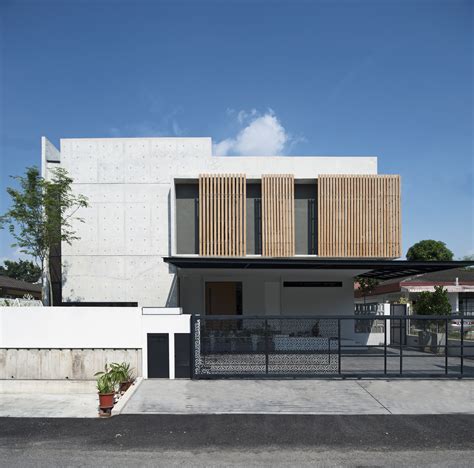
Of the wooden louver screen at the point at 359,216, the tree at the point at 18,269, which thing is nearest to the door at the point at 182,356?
the wooden louver screen at the point at 359,216

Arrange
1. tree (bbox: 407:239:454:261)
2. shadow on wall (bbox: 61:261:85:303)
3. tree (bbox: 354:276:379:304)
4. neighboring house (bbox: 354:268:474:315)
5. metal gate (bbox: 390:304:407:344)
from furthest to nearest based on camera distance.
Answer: tree (bbox: 407:239:454:261), tree (bbox: 354:276:379:304), neighboring house (bbox: 354:268:474:315), shadow on wall (bbox: 61:261:85:303), metal gate (bbox: 390:304:407:344)

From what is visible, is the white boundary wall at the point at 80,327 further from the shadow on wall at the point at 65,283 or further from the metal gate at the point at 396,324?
the metal gate at the point at 396,324

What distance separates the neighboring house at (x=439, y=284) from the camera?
3934cm

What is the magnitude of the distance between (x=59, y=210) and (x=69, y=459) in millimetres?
14828

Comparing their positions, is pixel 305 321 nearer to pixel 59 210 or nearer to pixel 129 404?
pixel 129 404

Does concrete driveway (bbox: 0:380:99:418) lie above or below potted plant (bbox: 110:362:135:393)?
below

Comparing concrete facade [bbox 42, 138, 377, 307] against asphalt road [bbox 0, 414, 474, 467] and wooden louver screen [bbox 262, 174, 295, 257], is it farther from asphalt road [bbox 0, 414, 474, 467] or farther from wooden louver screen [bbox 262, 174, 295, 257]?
asphalt road [bbox 0, 414, 474, 467]

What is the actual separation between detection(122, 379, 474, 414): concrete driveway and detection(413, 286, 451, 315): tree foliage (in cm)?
766

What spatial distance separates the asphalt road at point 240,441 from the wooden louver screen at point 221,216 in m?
11.8

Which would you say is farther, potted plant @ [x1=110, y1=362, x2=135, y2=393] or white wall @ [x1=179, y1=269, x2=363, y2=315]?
white wall @ [x1=179, y1=269, x2=363, y2=315]

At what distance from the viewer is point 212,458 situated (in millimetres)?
8414

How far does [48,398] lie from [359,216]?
15732mm

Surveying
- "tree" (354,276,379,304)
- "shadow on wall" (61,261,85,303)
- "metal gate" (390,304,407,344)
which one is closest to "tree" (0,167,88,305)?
"shadow on wall" (61,261,85,303)

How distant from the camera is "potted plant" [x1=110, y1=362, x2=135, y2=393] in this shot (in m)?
13.4
